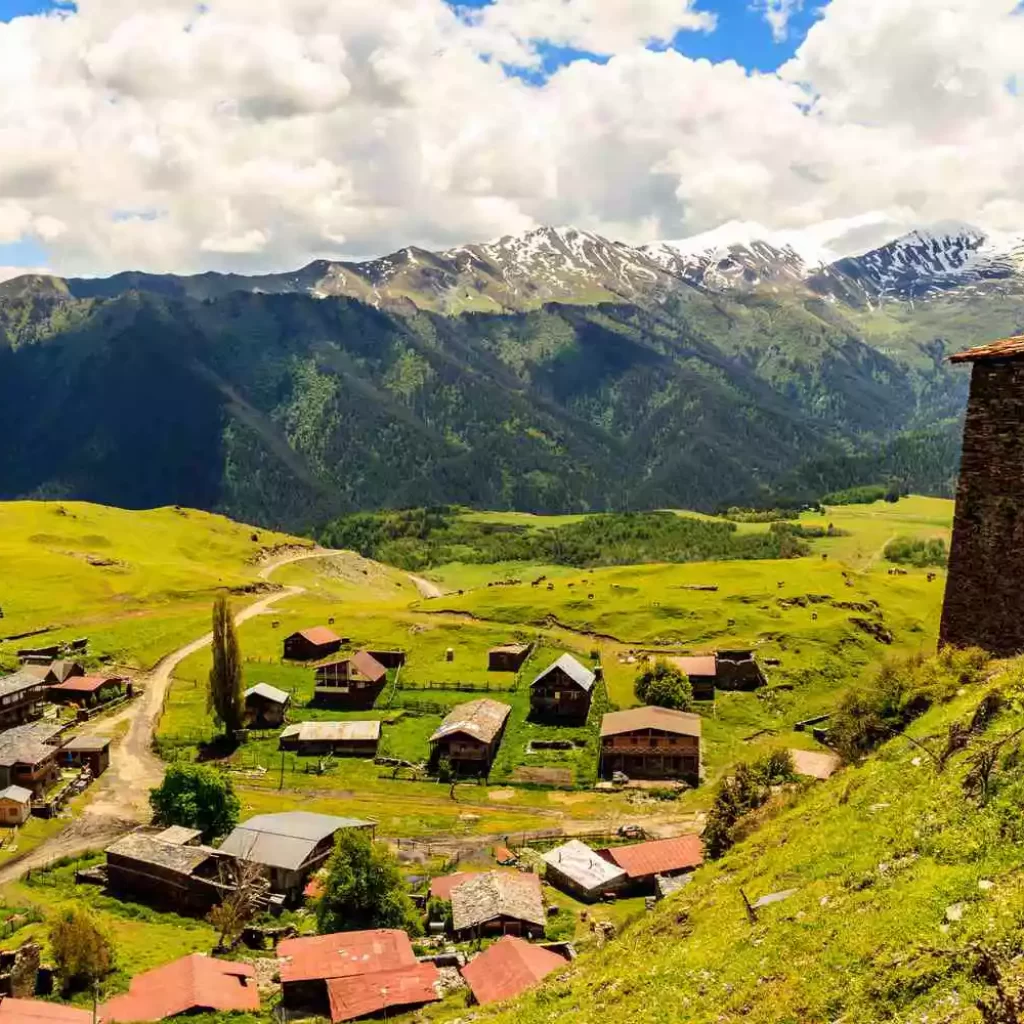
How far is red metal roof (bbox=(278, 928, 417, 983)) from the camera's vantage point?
50.1m

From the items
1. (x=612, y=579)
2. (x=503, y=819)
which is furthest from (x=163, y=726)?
(x=612, y=579)

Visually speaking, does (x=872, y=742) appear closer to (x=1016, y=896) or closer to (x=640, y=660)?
(x=1016, y=896)

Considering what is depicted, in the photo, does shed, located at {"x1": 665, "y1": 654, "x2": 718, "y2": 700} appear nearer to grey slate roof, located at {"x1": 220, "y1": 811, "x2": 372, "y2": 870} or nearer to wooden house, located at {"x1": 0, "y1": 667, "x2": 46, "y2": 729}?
grey slate roof, located at {"x1": 220, "y1": 811, "x2": 372, "y2": 870}

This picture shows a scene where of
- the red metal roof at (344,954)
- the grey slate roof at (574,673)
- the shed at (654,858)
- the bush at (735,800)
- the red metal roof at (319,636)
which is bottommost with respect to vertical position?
the shed at (654,858)

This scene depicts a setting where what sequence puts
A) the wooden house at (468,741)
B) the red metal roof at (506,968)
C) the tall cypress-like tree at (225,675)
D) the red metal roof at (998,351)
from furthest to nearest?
the tall cypress-like tree at (225,675)
the wooden house at (468,741)
the red metal roof at (506,968)
the red metal roof at (998,351)

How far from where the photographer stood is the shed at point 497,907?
5816 cm

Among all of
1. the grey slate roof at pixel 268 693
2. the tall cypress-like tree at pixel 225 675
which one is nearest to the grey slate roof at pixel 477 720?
the grey slate roof at pixel 268 693

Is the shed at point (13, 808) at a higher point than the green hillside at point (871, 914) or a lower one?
lower

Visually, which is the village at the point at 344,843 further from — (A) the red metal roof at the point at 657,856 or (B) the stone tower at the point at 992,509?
(B) the stone tower at the point at 992,509

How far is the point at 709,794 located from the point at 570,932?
32.6m

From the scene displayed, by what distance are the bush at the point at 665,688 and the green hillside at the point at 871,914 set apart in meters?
79.0

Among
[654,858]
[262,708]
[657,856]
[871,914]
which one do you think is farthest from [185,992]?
[262,708]

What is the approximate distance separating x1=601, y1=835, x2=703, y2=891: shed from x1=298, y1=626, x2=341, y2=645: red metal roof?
6921 cm

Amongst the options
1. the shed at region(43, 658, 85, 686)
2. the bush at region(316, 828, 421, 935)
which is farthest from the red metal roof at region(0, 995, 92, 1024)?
the shed at region(43, 658, 85, 686)
